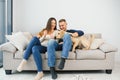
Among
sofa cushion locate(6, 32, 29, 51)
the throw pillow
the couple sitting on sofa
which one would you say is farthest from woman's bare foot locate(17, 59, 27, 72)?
the throw pillow

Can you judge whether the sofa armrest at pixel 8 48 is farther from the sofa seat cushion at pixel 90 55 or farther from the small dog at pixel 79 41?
the sofa seat cushion at pixel 90 55

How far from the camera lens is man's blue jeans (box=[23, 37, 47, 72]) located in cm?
364

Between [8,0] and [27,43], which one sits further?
[8,0]

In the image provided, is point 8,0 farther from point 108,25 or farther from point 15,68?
point 108,25

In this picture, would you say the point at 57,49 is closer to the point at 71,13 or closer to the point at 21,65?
the point at 21,65

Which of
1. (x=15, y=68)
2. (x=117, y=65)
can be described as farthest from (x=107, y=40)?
(x=15, y=68)

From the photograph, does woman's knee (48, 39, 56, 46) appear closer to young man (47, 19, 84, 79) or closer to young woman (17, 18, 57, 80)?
young man (47, 19, 84, 79)

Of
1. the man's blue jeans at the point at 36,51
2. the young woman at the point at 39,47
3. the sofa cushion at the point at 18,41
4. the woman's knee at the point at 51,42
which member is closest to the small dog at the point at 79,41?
the young woman at the point at 39,47

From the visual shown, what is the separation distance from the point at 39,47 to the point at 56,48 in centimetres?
30

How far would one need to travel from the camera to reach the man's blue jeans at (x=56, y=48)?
3.64 m

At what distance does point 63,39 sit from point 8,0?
57.3 inches

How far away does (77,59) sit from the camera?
12.6ft

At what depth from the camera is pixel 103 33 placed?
490 centimetres

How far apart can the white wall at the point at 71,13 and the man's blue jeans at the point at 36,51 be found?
108 centimetres
